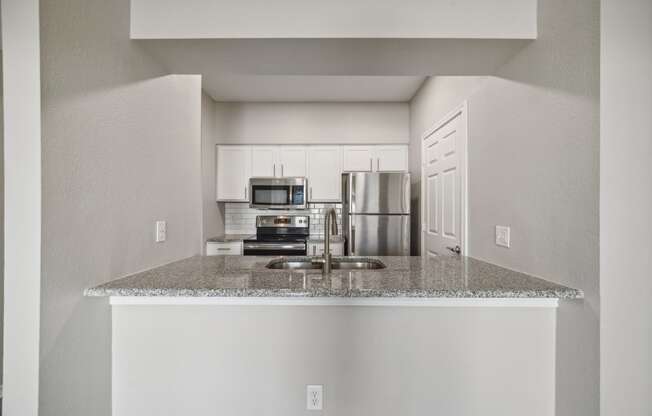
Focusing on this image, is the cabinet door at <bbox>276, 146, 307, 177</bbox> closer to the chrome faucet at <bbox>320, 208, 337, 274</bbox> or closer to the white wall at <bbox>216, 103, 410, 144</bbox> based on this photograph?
the white wall at <bbox>216, 103, 410, 144</bbox>

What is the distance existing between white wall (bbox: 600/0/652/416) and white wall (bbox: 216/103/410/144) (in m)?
3.01

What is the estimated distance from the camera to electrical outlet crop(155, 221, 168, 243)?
5.69 feet

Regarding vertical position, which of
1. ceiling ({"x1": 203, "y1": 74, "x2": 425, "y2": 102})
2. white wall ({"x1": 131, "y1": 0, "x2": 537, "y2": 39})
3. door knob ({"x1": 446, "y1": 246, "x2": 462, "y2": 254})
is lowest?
door knob ({"x1": 446, "y1": 246, "x2": 462, "y2": 254})

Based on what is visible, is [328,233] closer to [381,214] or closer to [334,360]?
[334,360]

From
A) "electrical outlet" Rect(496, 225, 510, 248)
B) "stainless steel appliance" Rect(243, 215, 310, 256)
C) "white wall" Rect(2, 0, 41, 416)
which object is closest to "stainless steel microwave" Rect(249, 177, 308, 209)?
"stainless steel appliance" Rect(243, 215, 310, 256)

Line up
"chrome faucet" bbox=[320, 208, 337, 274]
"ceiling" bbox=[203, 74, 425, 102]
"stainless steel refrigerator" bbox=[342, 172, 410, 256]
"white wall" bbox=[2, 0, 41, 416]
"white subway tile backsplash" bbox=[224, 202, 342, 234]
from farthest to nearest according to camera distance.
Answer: "white subway tile backsplash" bbox=[224, 202, 342, 234]
"stainless steel refrigerator" bbox=[342, 172, 410, 256]
"ceiling" bbox=[203, 74, 425, 102]
"chrome faucet" bbox=[320, 208, 337, 274]
"white wall" bbox=[2, 0, 41, 416]

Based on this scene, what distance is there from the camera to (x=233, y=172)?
13.5 feet

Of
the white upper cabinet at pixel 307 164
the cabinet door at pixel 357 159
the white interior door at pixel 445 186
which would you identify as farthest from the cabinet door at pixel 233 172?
the white interior door at pixel 445 186

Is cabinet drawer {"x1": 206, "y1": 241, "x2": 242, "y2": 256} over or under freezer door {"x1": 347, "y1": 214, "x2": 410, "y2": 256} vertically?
under

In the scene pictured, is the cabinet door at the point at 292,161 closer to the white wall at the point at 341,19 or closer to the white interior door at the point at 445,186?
the white interior door at the point at 445,186

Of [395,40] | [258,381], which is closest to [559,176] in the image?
[395,40]

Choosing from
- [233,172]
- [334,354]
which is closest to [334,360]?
[334,354]

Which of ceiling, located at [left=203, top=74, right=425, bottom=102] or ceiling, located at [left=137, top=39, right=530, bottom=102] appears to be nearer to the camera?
ceiling, located at [left=137, top=39, right=530, bottom=102]

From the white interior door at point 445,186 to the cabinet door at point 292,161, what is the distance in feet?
4.61
